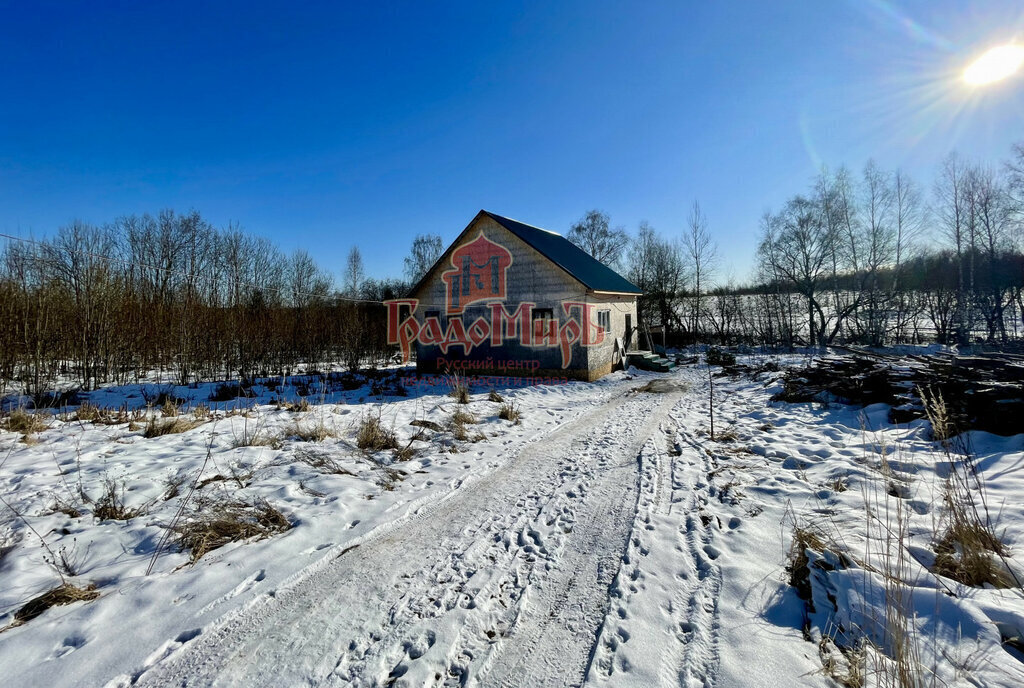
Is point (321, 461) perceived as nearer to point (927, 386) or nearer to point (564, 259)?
point (927, 386)

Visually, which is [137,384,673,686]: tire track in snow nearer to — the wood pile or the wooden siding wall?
the wood pile

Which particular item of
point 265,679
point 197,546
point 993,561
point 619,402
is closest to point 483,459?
point 197,546

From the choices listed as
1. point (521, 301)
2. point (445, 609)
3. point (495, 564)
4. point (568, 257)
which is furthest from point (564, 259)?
point (445, 609)

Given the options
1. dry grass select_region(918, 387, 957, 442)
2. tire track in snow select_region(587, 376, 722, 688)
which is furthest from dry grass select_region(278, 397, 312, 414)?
dry grass select_region(918, 387, 957, 442)

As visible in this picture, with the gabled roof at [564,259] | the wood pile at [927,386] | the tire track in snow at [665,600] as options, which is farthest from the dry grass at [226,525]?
the gabled roof at [564,259]

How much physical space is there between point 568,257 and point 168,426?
47.2 feet

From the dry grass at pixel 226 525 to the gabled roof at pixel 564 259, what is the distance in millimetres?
11764

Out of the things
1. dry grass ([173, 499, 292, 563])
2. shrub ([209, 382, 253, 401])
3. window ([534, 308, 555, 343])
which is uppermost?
window ([534, 308, 555, 343])

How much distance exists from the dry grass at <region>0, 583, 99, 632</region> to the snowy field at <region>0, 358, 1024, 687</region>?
1.3 inches

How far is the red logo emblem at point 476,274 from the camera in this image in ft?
48.9

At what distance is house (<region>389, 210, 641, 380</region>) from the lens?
14.0 metres

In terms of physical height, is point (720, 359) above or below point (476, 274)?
below

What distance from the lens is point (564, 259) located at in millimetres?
15836

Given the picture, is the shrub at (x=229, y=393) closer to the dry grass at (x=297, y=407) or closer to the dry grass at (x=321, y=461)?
the dry grass at (x=297, y=407)
